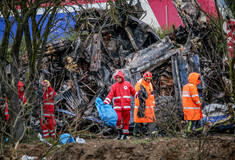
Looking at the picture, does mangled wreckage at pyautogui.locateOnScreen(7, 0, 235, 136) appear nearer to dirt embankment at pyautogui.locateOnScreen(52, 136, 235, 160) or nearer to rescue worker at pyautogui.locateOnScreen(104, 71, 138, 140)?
rescue worker at pyautogui.locateOnScreen(104, 71, 138, 140)

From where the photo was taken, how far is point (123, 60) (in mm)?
12977

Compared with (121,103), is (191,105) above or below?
below

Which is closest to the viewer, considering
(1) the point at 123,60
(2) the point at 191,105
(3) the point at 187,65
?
(2) the point at 191,105

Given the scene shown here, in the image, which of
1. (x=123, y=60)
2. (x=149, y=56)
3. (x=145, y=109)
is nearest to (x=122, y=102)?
(x=145, y=109)

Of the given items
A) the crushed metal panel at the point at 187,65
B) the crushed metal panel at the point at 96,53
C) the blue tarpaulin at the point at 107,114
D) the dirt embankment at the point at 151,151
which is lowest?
the dirt embankment at the point at 151,151

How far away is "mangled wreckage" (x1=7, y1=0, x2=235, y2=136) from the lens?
1169cm

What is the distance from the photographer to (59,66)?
522 inches

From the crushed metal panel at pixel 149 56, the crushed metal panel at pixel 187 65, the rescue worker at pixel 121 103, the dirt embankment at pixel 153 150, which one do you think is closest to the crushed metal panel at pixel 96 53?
the crushed metal panel at pixel 149 56

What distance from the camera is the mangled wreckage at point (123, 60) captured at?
38.3 feet

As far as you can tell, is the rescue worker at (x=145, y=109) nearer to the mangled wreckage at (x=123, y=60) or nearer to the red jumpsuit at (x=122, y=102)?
the red jumpsuit at (x=122, y=102)

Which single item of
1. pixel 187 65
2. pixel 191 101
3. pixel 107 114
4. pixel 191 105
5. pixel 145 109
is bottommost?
pixel 107 114

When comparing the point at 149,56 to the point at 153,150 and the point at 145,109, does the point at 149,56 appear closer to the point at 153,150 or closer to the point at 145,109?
the point at 145,109

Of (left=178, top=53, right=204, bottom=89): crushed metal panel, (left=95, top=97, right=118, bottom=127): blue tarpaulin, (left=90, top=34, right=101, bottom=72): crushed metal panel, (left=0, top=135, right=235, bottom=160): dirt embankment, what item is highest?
(left=90, top=34, right=101, bottom=72): crushed metal panel

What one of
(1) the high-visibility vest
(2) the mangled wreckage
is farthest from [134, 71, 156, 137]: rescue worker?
(2) the mangled wreckage
